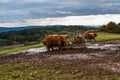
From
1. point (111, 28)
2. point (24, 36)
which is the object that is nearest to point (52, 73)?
point (24, 36)

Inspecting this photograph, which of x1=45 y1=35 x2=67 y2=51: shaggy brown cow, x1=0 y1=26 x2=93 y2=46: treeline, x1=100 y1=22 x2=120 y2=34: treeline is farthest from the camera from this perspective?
x1=100 y1=22 x2=120 y2=34: treeline

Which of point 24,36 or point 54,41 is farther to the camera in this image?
point 24,36

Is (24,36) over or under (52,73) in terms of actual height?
under

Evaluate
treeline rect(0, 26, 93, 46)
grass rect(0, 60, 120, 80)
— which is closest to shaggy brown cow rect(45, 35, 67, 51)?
grass rect(0, 60, 120, 80)

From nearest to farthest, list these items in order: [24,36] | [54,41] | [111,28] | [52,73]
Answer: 1. [52,73]
2. [54,41]
3. [24,36]
4. [111,28]

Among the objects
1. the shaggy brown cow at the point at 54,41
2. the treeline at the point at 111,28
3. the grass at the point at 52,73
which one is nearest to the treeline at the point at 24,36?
the treeline at the point at 111,28

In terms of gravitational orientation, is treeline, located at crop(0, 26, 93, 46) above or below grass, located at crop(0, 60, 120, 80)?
below

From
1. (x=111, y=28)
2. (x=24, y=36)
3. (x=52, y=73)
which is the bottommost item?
(x=24, y=36)

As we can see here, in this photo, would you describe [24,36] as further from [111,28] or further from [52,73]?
[52,73]

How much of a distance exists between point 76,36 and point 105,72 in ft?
88.1

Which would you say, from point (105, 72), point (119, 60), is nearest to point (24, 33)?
point (119, 60)

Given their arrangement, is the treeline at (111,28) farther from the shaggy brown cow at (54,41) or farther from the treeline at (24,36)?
the shaggy brown cow at (54,41)

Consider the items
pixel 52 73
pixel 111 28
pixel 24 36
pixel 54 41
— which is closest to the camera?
pixel 52 73

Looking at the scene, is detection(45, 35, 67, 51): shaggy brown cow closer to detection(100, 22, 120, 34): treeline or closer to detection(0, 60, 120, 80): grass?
detection(0, 60, 120, 80): grass
